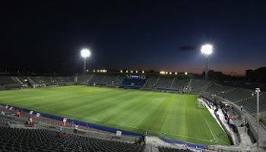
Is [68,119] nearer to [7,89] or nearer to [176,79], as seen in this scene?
[7,89]

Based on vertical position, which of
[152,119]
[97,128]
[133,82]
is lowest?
[97,128]

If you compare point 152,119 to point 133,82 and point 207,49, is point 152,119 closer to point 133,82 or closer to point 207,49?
point 207,49

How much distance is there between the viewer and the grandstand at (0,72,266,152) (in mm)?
18859

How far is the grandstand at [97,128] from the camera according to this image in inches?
742

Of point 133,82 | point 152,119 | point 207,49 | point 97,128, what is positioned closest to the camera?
point 97,128

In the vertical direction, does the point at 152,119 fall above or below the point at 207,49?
below

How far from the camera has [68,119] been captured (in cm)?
3772

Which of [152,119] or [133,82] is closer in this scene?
[152,119]

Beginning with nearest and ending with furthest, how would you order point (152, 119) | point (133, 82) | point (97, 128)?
point (97, 128)
point (152, 119)
point (133, 82)

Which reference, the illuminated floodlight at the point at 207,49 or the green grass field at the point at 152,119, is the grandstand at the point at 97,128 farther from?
the illuminated floodlight at the point at 207,49

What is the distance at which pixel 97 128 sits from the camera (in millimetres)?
34188

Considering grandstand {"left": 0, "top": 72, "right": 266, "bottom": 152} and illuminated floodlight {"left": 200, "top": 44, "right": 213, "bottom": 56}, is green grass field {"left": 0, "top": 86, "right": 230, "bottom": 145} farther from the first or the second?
illuminated floodlight {"left": 200, "top": 44, "right": 213, "bottom": 56}

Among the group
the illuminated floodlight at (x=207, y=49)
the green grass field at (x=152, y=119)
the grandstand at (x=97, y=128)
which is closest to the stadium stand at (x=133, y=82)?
the grandstand at (x=97, y=128)

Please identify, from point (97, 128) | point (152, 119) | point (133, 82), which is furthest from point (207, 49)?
point (97, 128)
